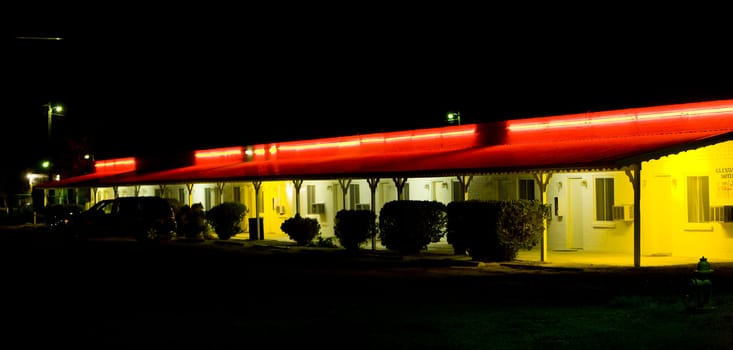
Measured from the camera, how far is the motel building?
21281mm

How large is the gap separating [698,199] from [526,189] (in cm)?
527

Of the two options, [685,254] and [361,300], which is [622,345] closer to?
[361,300]

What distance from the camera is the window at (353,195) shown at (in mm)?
32094

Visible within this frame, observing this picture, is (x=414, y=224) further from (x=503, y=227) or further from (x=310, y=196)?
(x=310, y=196)

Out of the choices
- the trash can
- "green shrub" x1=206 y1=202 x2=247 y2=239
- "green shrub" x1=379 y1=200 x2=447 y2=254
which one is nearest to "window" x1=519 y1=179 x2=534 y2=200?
"green shrub" x1=379 y1=200 x2=447 y2=254

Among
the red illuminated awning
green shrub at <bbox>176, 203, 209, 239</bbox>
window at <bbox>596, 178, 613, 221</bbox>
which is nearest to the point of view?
the red illuminated awning

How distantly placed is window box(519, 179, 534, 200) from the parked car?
42.7 ft

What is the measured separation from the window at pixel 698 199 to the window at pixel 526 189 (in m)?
4.83

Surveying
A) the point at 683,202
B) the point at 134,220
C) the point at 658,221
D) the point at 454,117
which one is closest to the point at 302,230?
the point at 134,220

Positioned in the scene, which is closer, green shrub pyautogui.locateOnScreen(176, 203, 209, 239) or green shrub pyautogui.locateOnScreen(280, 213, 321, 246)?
green shrub pyautogui.locateOnScreen(280, 213, 321, 246)

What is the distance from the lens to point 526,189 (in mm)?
26188

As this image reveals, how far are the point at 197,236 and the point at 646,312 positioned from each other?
77.7 feet

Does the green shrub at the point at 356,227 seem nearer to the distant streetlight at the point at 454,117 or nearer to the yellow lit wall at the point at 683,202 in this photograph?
the yellow lit wall at the point at 683,202

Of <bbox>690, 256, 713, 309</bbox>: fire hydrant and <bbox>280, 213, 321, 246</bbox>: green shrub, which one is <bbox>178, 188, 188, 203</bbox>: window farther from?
<bbox>690, 256, 713, 309</bbox>: fire hydrant
